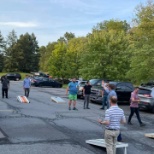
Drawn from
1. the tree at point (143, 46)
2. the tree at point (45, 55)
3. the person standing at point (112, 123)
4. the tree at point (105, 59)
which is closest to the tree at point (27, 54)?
the tree at point (45, 55)

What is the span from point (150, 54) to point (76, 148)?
17.5 meters

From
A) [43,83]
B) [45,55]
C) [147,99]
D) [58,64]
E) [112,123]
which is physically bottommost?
[43,83]

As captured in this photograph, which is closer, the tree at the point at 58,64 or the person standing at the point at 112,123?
the person standing at the point at 112,123

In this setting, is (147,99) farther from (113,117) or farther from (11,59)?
(11,59)

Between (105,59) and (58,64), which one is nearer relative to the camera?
(105,59)

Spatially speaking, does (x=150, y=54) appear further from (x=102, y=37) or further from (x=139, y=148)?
(x=139, y=148)

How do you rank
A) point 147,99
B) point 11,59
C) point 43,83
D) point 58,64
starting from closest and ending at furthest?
point 147,99 → point 43,83 → point 58,64 → point 11,59

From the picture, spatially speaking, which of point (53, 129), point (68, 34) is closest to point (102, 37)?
point (53, 129)

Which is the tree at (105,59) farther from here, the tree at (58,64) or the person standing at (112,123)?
the person standing at (112,123)

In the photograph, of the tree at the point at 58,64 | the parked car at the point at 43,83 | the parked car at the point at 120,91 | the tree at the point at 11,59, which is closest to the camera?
the parked car at the point at 120,91

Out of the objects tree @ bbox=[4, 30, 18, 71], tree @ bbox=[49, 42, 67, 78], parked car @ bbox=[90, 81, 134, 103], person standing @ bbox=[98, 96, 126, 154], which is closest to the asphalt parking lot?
person standing @ bbox=[98, 96, 126, 154]

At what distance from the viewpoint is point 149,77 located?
2608cm

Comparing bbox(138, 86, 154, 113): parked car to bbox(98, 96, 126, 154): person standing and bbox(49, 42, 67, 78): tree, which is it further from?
bbox(49, 42, 67, 78): tree

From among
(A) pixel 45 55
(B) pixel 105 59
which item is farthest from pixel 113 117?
(A) pixel 45 55
